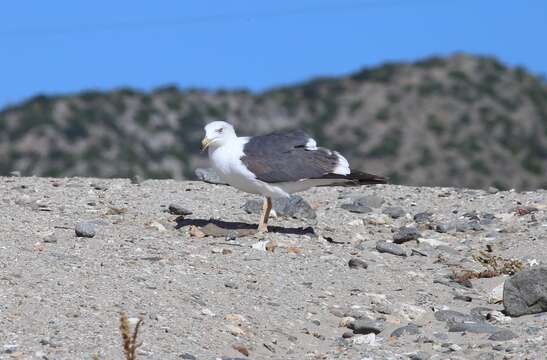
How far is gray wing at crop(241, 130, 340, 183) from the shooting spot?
11148 mm

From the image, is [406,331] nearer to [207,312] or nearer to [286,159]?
[207,312]

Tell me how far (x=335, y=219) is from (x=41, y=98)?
31.9 m

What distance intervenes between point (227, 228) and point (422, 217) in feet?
7.90

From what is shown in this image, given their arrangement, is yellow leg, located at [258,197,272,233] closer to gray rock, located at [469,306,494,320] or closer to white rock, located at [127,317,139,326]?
gray rock, located at [469,306,494,320]

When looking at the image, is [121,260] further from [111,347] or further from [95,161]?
[95,161]

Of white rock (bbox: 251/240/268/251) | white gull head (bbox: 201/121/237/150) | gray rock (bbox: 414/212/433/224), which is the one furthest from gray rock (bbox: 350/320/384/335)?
gray rock (bbox: 414/212/433/224)

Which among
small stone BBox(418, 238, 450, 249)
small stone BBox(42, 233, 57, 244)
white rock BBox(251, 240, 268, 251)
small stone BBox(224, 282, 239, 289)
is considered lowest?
small stone BBox(224, 282, 239, 289)

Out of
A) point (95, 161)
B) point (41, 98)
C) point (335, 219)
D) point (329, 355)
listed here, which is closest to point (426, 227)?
point (335, 219)

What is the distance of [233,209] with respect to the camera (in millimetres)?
12805

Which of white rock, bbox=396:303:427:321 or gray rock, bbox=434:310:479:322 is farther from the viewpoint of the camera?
white rock, bbox=396:303:427:321

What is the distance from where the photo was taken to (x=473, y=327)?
343 inches

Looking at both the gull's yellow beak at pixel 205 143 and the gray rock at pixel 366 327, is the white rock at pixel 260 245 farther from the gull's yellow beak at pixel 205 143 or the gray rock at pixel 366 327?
the gray rock at pixel 366 327

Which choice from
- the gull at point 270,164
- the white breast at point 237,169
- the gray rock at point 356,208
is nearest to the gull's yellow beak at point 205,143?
the gull at point 270,164

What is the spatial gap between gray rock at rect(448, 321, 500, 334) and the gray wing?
2744 mm
